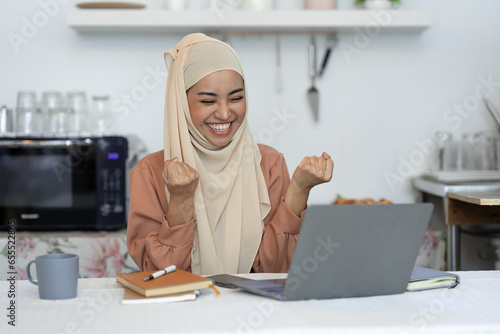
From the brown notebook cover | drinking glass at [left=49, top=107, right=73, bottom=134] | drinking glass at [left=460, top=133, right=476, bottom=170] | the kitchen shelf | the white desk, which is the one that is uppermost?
the kitchen shelf

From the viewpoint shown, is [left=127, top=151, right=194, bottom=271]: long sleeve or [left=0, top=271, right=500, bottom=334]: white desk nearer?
[left=0, top=271, right=500, bottom=334]: white desk

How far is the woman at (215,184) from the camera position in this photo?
1383mm

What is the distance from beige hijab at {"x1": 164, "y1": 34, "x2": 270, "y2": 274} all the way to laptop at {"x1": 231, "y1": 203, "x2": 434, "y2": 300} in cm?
47

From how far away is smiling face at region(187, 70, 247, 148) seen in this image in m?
1.41

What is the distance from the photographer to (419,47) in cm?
258

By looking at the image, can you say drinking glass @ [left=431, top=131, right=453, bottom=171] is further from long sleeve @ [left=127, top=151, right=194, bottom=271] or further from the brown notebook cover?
the brown notebook cover

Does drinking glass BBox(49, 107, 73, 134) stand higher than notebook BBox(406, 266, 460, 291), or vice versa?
drinking glass BBox(49, 107, 73, 134)

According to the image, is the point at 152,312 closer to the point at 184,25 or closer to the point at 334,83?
the point at 184,25

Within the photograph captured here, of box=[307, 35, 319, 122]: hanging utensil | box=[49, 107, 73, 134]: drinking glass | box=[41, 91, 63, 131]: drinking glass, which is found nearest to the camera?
box=[49, 107, 73, 134]: drinking glass

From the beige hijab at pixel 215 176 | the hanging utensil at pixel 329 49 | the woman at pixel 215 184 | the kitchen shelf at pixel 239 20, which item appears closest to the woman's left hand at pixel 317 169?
the woman at pixel 215 184

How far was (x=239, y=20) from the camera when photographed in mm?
2330

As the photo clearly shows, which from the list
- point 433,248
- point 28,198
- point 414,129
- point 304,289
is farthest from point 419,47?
point 304,289

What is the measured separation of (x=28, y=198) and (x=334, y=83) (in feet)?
4.41

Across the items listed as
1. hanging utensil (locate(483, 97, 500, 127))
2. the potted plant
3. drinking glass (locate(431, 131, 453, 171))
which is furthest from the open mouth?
hanging utensil (locate(483, 97, 500, 127))
